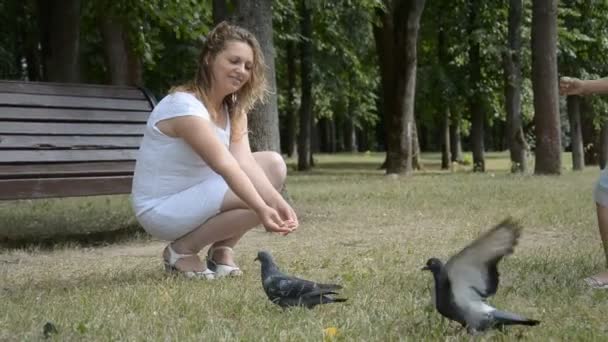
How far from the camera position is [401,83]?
16625 millimetres

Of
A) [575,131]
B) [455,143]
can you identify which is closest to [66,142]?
[575,131]

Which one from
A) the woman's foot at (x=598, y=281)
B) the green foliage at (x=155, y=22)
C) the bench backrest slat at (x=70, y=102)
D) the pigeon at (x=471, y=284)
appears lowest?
the woman's foot at (x=598, y=281)

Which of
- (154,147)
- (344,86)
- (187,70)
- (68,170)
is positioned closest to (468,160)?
(344,86)

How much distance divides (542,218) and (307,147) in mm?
15242

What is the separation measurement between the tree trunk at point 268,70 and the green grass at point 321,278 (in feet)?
3.18

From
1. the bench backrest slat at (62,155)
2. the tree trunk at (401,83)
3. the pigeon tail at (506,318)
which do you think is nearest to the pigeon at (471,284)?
the pigeon tail at (506,318)

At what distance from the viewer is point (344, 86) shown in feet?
79.6

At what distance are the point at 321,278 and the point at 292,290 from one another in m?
1.28

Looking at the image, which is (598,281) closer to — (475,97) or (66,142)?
(66,142)

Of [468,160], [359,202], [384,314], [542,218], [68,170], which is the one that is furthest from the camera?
[468,160]

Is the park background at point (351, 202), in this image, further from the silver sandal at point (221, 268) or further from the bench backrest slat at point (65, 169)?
the bench backrest slat at point (65, 169)

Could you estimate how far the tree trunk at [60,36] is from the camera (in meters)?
11.6

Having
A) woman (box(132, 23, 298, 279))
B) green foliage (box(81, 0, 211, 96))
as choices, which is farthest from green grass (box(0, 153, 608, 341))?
green foliage (box(81, 0, 211, 96))

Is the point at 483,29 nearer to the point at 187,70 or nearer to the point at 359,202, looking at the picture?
the point at 187,70
